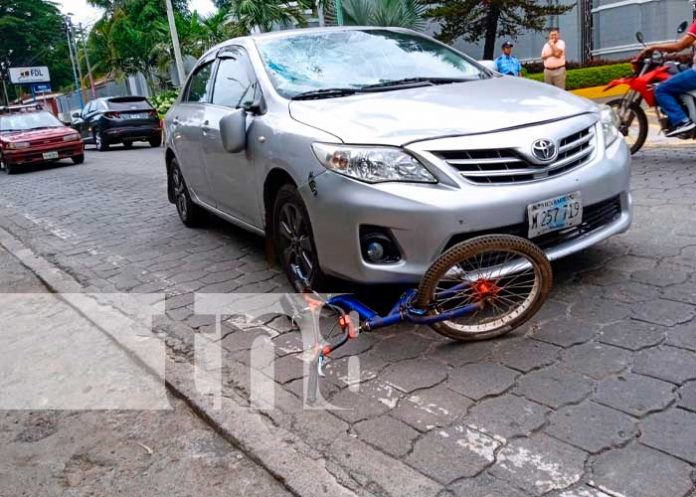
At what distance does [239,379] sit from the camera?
312 cm

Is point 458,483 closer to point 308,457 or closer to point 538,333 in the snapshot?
point 308,457

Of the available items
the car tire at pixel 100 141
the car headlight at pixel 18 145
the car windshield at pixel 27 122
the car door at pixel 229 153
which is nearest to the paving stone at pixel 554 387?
the car door at pixel 229 153

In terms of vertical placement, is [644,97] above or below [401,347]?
above

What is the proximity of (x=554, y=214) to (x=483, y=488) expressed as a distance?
4.93 ft

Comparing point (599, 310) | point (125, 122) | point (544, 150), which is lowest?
point (599, 310)

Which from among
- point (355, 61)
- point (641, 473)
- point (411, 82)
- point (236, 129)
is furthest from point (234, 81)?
point (641, 473)

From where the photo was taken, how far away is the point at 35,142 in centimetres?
1445

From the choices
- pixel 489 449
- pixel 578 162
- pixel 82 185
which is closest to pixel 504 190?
pixel 578 162

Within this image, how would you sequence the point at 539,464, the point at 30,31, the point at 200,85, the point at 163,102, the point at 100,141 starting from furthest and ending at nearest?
the point at 30,31, the point at 163,102, the point at 100,141, the point at 200,85, the point at 539,464

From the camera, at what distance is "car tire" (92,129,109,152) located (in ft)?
60.3

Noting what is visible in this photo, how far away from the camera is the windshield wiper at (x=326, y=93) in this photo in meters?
Answer: 3.91

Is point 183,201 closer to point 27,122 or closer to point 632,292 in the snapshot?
point 632,292

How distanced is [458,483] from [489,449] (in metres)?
0.22

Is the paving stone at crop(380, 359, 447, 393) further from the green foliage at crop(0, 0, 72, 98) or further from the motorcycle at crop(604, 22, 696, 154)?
the green foliage at crop(0, 0, 72, 98)
